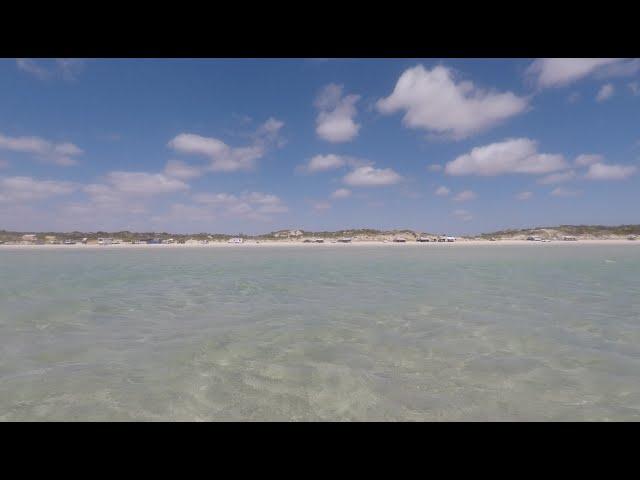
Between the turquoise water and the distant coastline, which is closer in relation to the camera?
the turquoise water

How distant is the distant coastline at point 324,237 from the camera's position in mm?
102875

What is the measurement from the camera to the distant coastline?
103m

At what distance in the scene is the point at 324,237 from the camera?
11825cm

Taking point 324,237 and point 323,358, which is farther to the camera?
point 324,237

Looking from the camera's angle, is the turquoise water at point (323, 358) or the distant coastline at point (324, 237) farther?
the distant coastline at point (324, 237)
